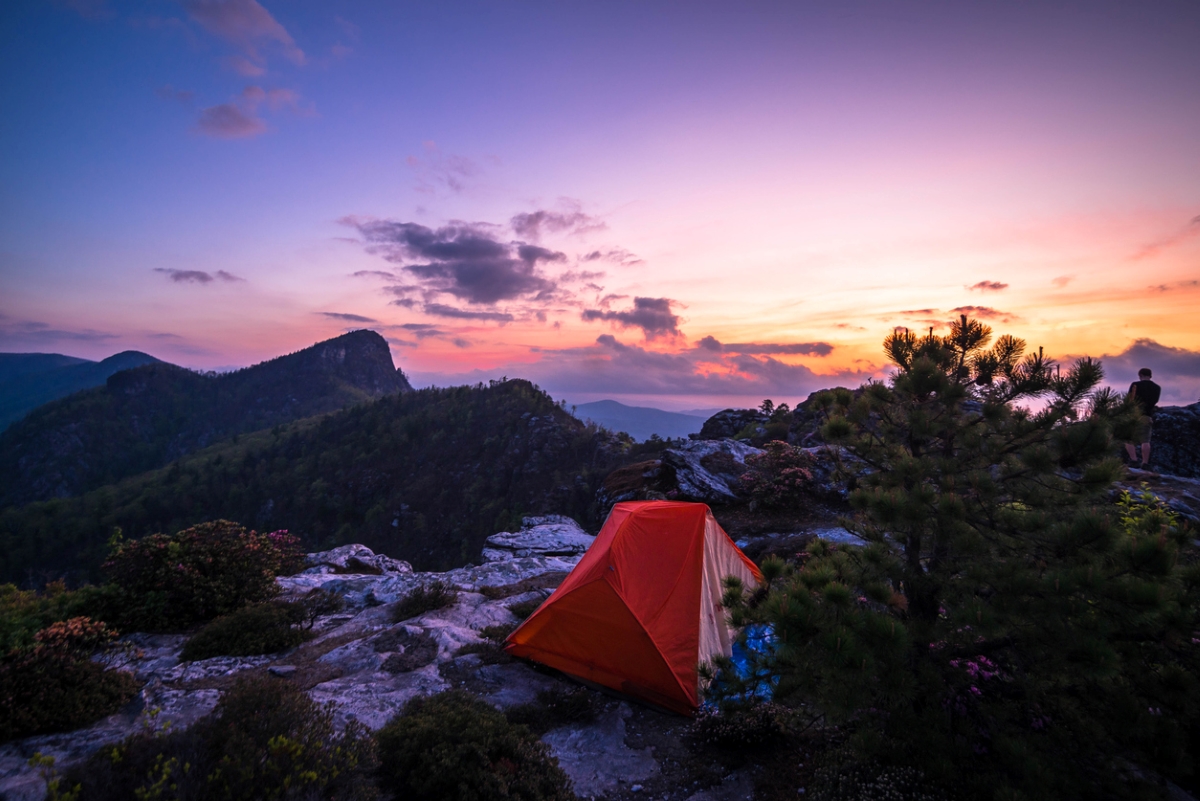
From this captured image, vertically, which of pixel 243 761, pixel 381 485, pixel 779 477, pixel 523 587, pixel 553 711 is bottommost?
pixel 381 485

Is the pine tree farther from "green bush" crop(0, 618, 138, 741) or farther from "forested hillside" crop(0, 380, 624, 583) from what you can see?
"forested hillside" crop(0, 380, 624, 583)

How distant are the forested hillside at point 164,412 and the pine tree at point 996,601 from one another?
334 ft

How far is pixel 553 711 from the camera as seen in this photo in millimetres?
6930

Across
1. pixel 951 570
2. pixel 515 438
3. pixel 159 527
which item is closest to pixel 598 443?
pixel 515 438

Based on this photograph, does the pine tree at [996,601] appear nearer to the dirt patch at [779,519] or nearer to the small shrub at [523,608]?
the small shrub at [523,608]

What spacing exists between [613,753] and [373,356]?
166040 millimetres

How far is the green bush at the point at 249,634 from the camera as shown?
813 cm

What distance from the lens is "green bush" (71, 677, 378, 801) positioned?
3.71 m

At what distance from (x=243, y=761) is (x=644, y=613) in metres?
5.11

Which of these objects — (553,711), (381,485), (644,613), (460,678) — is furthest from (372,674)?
(381,485)

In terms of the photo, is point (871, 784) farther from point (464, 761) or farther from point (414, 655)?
point (414, 655)

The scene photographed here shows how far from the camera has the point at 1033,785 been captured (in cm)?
380

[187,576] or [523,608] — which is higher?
[187,576]

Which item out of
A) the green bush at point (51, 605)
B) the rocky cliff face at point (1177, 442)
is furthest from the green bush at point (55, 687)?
the rocky cliff face at point (1177, 442)
